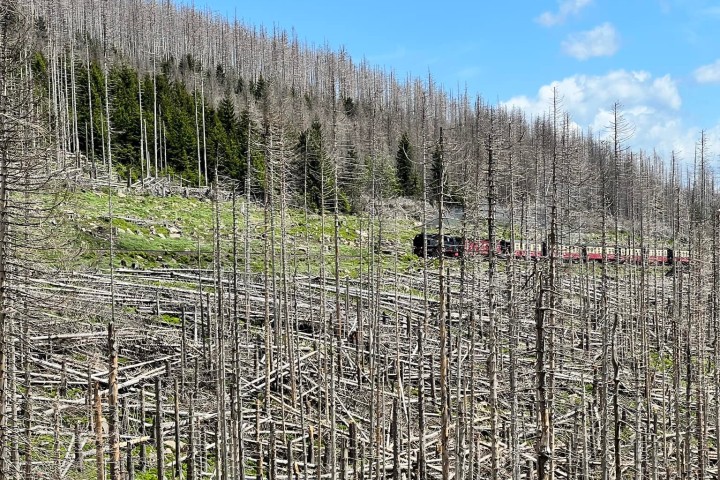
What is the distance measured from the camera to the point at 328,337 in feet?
99.5

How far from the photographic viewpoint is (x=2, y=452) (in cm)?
1352

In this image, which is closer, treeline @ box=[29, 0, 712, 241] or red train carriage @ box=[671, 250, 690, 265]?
treeline @ box=[29, 0, 712, 241]

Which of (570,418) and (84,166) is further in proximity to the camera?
(84,166)

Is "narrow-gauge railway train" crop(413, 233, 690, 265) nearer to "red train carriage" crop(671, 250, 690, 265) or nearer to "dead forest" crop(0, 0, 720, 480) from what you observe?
"red train carriage" crop(671, 250, 690, 265)

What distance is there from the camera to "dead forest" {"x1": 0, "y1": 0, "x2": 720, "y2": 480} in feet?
53.8

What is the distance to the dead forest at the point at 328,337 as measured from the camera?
16.4 metres

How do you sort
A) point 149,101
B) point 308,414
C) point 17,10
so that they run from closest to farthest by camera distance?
point 17,10, point 308,414, point 149,101

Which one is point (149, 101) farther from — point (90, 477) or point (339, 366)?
point (90, 477)

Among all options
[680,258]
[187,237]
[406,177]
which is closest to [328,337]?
[187,237]

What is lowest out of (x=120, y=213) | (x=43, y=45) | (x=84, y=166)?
(x=120, y=213)

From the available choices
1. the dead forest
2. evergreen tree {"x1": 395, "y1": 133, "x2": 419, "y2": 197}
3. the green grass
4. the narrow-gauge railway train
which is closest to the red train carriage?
the narrow-gauge railway train

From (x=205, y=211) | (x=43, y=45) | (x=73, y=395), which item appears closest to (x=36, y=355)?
(x=73, y=395)

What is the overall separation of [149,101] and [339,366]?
52.1m

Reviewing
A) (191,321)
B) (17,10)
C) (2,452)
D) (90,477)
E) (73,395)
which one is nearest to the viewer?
(2,452)
